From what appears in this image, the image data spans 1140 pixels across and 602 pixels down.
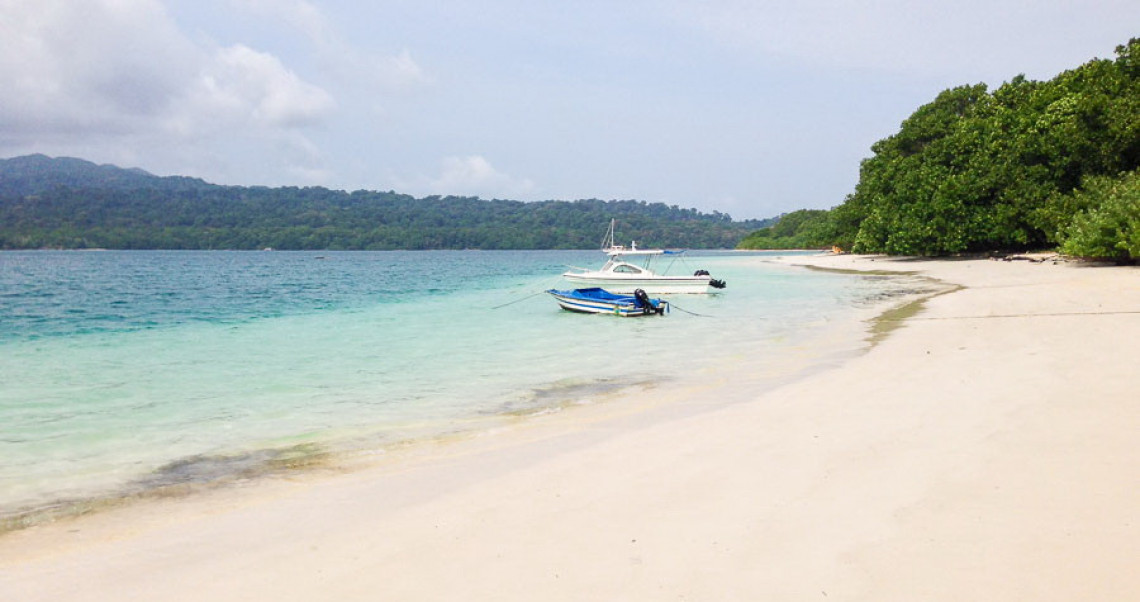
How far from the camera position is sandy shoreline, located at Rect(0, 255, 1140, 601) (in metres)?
4.07

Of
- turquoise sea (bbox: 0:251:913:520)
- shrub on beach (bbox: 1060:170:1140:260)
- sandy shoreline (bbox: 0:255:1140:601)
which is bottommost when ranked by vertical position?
turquoise sea (bbox: 0:251:913:520)

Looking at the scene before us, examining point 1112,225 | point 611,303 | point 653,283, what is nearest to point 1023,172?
point 1112,225

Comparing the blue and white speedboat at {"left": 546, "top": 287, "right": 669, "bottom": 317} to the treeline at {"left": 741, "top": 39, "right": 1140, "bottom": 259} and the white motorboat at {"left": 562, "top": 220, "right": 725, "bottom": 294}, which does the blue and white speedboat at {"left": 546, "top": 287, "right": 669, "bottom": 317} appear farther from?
the treeline at {"left": 741, "top": 39, "right": 1140, "bottom": 259}

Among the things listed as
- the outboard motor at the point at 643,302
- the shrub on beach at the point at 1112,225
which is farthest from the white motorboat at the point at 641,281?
the shrub on beach at the point at 1112,225

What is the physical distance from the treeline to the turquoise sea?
11228mm

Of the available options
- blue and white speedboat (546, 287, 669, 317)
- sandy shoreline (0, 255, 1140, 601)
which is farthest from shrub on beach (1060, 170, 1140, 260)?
sandy shoreline (0, 255, 1140, 601)

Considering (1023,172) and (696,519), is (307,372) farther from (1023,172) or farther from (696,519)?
(1023,172)

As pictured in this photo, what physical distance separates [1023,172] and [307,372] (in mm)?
46890

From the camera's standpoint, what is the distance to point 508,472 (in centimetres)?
677

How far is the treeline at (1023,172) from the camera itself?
3403 centimetres

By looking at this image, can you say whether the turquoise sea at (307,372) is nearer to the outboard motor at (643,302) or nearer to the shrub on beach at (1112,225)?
the outboard motor at (643,302)

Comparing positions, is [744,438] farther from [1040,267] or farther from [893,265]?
[893,265]

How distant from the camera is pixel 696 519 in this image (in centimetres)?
506

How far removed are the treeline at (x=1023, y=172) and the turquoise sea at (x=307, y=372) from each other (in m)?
11.2
